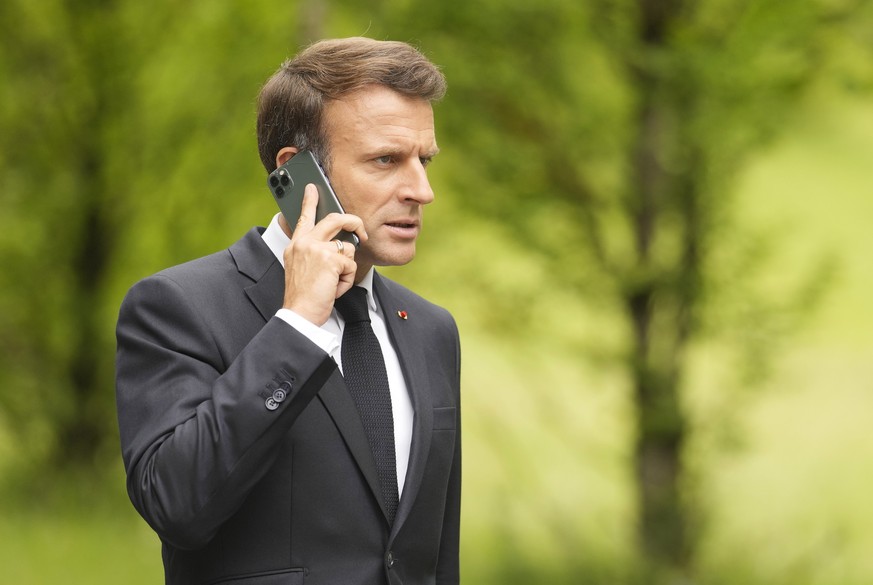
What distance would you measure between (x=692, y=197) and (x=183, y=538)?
4373 millimetres

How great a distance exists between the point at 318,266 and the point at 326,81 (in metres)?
0.39

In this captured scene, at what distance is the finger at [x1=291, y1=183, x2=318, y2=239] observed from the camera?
2.03 m

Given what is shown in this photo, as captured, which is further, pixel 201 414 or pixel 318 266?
pixel 318 266

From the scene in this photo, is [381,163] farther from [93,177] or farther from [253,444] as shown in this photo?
[93,177]

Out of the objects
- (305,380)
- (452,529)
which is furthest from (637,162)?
(305,380)

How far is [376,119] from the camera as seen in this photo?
2.10 m

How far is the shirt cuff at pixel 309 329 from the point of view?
1880 mm

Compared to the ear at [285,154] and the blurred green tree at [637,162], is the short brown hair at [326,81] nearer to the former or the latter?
the ear at [285,154]

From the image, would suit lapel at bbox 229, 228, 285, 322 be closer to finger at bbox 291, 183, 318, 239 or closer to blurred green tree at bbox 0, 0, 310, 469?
finger at bbox 291, 183, 318, 239

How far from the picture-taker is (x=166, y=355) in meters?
1.95

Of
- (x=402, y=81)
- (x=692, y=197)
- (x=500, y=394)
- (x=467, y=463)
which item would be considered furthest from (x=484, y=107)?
(x=402, y=81)

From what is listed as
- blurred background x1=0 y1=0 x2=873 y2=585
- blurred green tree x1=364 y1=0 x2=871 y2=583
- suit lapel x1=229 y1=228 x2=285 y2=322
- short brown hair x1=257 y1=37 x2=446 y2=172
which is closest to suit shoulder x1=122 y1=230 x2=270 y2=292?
suit lapel x1=229 y1=228 x2=285 y2=322

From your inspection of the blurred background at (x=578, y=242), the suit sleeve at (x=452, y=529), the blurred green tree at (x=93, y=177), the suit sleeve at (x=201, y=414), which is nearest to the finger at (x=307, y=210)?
the suit sleeve at (x=201, y=414)

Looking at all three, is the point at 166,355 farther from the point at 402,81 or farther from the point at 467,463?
the point at 467,463
